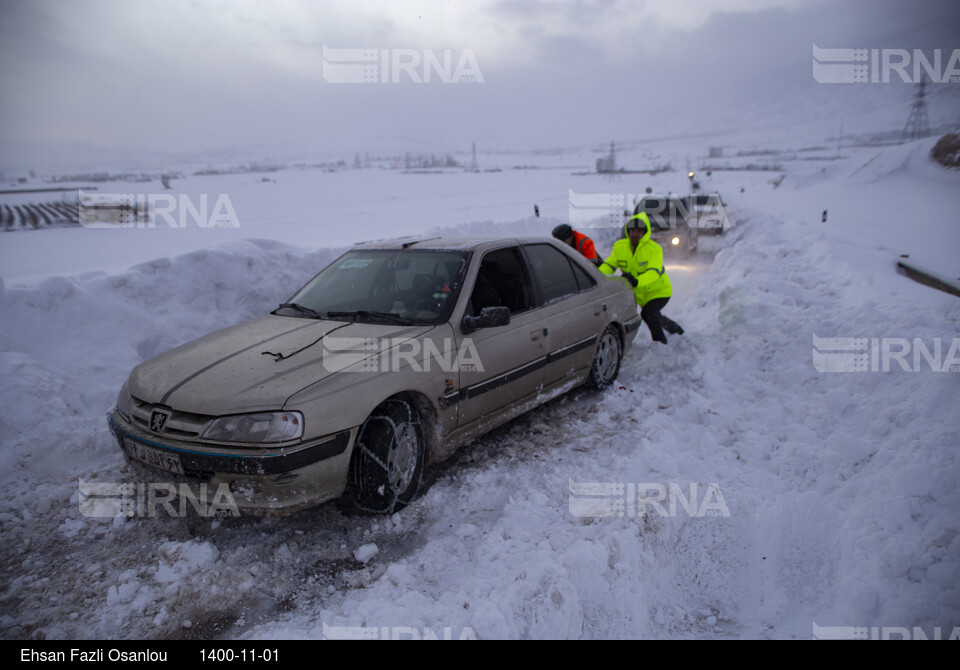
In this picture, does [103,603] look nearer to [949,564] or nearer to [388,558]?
[388,558]

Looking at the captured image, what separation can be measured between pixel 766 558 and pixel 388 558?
6.77ft

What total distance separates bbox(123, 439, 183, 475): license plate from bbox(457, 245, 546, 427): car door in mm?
1649

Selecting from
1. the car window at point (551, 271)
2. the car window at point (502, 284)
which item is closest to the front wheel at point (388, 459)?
the car window at point (502, 284)

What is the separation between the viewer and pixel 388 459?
3.10m

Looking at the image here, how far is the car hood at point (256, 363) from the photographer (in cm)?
279

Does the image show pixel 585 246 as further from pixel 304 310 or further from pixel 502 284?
pixel 304 310

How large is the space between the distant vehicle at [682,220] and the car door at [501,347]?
367 inches

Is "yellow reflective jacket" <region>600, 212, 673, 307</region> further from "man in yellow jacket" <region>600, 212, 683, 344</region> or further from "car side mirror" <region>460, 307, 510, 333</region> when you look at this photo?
"car side mirror" <region>460, 307, 510, 333</region>

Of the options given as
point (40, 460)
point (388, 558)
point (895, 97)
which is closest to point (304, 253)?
point (40, 460)

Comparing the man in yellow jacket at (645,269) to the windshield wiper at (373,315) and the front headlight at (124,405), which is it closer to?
the windshield wiper at (373,315)

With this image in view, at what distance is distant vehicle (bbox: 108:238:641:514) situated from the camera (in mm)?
2701

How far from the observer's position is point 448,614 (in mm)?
2428

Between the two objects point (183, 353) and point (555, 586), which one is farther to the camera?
point (183, 353)
